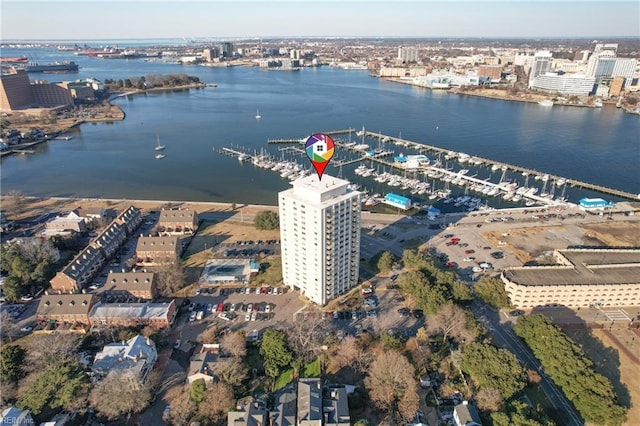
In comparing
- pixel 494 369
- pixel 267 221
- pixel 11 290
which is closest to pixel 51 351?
pixel 11 290

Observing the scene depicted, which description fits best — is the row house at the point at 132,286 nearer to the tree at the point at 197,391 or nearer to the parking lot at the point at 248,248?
the parking lot at the point at 248,248

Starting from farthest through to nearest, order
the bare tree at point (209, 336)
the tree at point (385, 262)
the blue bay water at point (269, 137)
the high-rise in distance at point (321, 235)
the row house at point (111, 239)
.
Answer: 1. the blue bay water at point (269, 137)
2. the row house at point (111, 239)
3. the tree at point (385, 262)
4. the high-rise in distance at point (321, 235)
5. the bare tree at point (209, 336)

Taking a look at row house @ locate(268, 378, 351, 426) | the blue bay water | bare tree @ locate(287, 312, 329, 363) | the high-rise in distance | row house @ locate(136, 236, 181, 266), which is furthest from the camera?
the blue bay water

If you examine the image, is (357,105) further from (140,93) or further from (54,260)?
(54,260)

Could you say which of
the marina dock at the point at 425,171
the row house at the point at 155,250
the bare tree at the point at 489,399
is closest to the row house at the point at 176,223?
the row house at the point at 155,250

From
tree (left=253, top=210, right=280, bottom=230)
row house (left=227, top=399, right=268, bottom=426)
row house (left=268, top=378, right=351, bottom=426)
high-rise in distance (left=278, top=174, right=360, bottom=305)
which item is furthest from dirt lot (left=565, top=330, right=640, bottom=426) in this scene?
tree (left=253, top=210, right=280, bottom=230)

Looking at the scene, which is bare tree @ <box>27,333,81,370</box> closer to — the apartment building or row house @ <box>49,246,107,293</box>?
row house @ <box>49,246,107,293</box>

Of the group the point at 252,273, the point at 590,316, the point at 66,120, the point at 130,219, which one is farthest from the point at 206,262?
the point at 66,120

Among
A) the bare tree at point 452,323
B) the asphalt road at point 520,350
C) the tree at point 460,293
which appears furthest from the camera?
the tree at point 460,293
